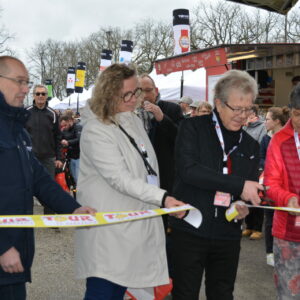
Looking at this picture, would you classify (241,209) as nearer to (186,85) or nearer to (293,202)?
(293,202)

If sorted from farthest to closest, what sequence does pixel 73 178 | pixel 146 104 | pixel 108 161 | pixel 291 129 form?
1. pixel 73 178
2. pixel 146 104
3. pixel 291 129
4. pixel 108 161

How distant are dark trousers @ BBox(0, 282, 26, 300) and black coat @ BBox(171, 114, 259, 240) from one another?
3.11 feet

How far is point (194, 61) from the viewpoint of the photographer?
10.0m

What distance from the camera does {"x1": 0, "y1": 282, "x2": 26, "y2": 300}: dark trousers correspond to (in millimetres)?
2283

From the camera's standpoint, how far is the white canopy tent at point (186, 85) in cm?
1207

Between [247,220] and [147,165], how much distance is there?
433 cm

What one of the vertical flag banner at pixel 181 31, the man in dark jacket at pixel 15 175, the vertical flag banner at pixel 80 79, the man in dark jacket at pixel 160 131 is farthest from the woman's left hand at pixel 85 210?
the vertical flag banner at pixel 80 79

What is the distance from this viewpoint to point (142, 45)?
2133 inches

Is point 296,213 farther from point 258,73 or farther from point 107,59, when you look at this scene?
point 107,59

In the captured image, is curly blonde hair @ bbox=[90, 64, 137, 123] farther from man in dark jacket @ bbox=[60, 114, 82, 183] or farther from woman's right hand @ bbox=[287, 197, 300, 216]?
man in dark jacket @ bbox=[60, 114, 82, 183]

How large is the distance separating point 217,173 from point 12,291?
1.24 m

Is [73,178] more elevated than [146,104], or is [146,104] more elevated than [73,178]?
[146,104]

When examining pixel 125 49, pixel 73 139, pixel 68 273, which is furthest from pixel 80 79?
pixel 68 273

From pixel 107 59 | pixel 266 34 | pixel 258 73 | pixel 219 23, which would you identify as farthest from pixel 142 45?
pixel 258 73
